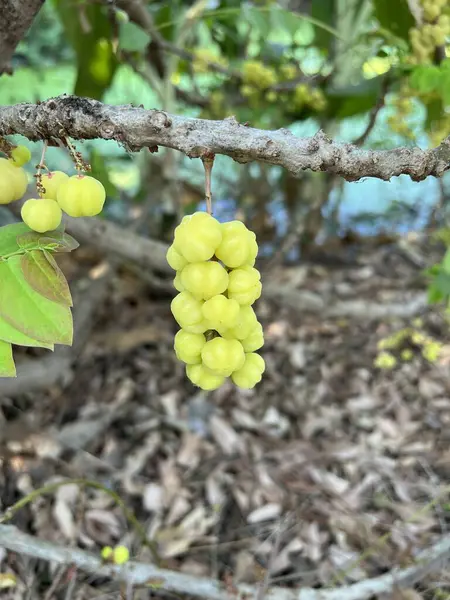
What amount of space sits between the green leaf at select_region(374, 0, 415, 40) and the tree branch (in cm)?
85

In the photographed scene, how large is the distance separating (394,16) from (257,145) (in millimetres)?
922

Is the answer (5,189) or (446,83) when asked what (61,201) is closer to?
(5,189)

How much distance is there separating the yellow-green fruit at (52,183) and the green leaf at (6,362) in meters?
0.17

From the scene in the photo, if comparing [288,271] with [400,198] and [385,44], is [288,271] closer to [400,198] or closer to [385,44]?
[400,198]

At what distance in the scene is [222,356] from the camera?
0.53 meters

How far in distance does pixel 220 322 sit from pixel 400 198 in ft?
7.78

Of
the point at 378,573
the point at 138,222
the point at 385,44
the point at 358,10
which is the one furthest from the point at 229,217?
the point at 378,573

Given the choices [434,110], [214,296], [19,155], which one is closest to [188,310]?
[214,296]

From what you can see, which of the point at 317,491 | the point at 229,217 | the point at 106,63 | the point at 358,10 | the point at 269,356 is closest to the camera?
the point at 317,491

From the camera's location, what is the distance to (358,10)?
5.26 feet

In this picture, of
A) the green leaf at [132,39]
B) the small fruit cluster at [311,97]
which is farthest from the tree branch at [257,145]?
the small fruit cluster at [311,97]

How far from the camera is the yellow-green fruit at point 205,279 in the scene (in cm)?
51

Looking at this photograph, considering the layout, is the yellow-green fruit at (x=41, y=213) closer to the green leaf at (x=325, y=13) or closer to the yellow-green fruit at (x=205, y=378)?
the yellow-green fruit at (x=205, y=378)

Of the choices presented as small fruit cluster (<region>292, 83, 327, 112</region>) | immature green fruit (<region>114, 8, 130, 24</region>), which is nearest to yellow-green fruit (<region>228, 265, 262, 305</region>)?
immature green fruit (<region>114, 8, 130, 24</region>)
